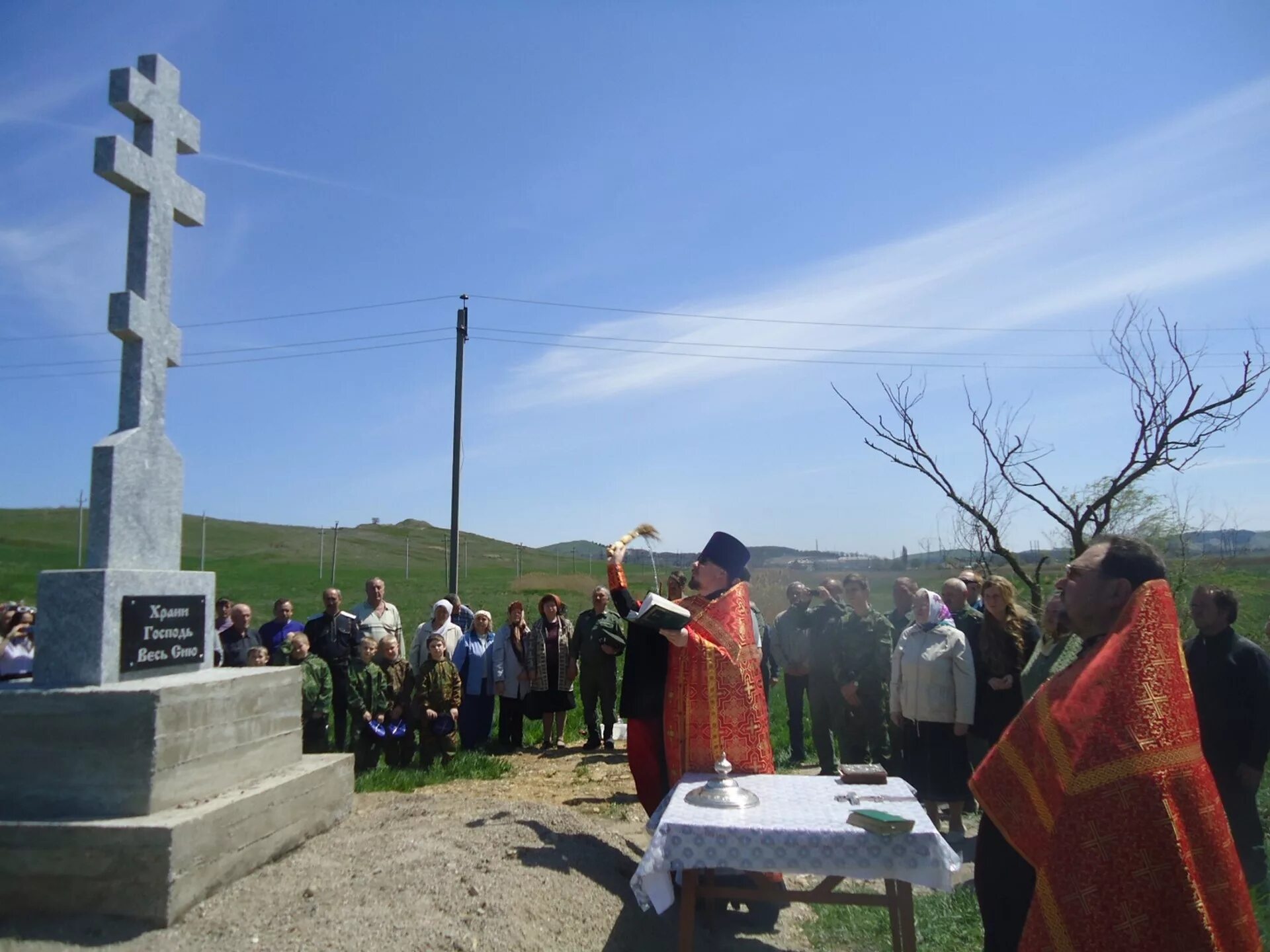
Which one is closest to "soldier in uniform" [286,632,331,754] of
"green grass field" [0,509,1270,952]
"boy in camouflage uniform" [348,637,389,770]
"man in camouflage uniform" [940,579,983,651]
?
"boy in camouflage uniform" [348,637,389,770]

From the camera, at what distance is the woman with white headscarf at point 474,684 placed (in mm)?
11164

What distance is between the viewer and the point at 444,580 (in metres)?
44.8

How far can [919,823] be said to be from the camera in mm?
4133

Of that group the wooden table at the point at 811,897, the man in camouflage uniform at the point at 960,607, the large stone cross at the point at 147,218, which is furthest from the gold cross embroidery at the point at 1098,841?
the man in camouflage uniform at the point at 960,607

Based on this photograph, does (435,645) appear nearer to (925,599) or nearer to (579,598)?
(925,599)

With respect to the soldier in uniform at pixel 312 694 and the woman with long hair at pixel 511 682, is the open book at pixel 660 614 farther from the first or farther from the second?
the woman with long hair at pixel 511 682

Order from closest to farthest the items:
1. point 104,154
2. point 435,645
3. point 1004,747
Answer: point 1004,747 → point 104,154 → point 435,645

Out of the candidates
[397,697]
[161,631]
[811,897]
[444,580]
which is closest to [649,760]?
[811,897]

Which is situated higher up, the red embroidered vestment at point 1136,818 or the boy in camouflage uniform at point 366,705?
the red embroidered vestment at point 1136,818

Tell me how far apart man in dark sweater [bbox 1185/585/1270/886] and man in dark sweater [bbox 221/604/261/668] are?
26.4 feet

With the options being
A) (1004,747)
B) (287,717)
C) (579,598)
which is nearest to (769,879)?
(1004,747)

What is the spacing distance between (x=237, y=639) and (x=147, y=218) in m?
5.52

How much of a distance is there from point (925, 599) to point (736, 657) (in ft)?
8.23

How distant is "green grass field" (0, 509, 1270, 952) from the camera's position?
18.2ft
